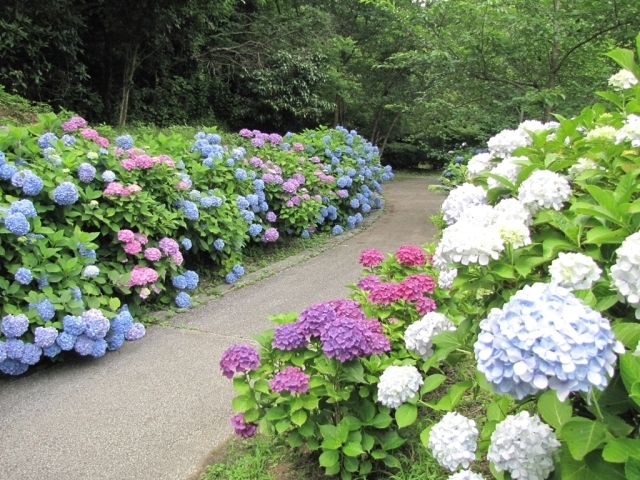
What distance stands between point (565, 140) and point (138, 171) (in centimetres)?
343

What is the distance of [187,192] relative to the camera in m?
4.99

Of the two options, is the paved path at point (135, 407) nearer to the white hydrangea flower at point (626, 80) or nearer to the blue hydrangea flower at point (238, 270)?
the blue hydrangea flower at point (238, 270)

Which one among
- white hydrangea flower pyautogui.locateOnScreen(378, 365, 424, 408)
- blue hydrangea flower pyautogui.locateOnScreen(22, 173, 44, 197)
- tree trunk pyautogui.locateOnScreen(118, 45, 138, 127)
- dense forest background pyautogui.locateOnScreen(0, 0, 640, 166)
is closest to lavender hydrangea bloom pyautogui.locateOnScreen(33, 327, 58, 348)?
blue hydrangea flower pyautogui.locateOnScreen(22, 173, 44, 197)

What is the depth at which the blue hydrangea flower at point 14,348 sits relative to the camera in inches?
126

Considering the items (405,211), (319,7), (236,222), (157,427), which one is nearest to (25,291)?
(157,427)

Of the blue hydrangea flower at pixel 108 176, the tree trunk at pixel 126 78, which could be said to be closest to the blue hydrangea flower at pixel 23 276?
the blue hydrangea flower at pixel 108 176

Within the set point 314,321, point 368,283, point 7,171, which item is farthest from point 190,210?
point 314,321

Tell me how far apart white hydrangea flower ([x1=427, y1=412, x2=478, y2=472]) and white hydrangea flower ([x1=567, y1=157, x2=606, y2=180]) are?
963 mm

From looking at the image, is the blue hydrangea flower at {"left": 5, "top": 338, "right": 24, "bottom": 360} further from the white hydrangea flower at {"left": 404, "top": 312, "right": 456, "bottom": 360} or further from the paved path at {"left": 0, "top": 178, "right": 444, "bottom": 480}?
the white hydrangea flower at {"left": 404, "top": 312, "right": 456, "bottom": 360}

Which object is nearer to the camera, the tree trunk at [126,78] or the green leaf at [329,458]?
the green leaf at [329,458]

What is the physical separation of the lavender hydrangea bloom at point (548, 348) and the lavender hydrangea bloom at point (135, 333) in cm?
334

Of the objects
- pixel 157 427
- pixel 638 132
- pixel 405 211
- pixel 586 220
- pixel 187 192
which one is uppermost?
pixel 638 132

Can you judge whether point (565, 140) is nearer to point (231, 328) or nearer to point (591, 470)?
point (591, 470)

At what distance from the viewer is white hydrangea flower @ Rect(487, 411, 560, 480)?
1349mm
